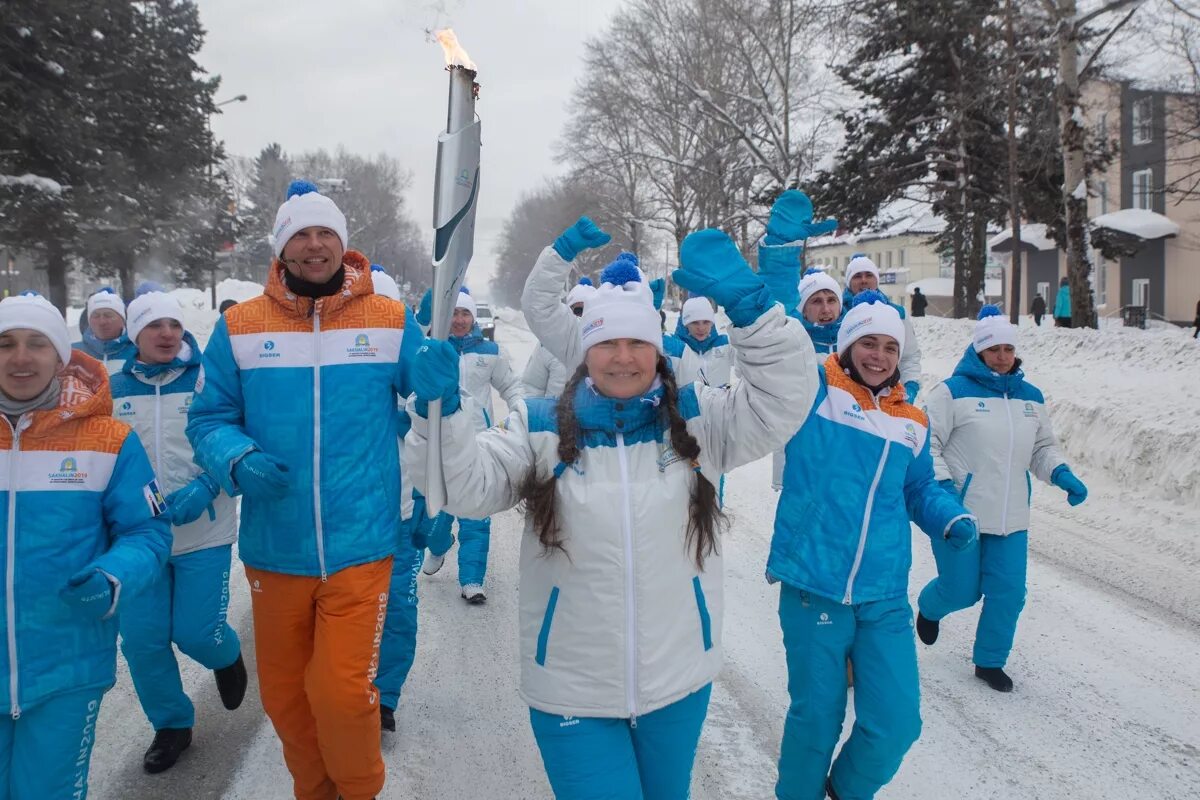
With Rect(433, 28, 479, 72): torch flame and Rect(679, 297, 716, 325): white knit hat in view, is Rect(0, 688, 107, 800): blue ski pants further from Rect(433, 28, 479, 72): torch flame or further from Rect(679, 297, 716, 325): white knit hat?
Rect(679, 297, 716, 325): white knit hat

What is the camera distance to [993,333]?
482cm

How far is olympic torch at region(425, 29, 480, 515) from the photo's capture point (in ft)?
7.79

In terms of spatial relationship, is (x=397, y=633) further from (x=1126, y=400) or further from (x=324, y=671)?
(x=1126, y=400)

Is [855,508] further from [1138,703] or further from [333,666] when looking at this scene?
[1138,703]

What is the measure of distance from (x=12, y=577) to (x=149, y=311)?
173 centimetres

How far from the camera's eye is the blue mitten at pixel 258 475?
9.35 ft

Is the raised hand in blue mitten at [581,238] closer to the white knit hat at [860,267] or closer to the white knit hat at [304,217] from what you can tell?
the white knit hat at [304,217]

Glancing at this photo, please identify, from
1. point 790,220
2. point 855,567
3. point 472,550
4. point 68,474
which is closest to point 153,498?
point 68,474

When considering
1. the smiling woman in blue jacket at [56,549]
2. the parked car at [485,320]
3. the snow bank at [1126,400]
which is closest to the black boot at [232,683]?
the smiling woman in blue jacket at [56,549]

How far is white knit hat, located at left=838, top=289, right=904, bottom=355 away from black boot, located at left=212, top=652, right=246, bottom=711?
3.21m

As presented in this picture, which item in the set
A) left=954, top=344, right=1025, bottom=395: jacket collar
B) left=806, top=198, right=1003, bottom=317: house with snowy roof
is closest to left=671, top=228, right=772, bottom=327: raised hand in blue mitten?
left=954, top=344, right=1025, bottom=395: jacket collar

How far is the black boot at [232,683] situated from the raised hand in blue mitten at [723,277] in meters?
3.05

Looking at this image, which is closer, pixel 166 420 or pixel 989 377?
pixel 166 420

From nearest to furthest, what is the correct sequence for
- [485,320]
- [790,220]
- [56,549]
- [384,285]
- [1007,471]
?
[56,549]
[790,220]
[1007,471]
[384,285]
[485,320]
